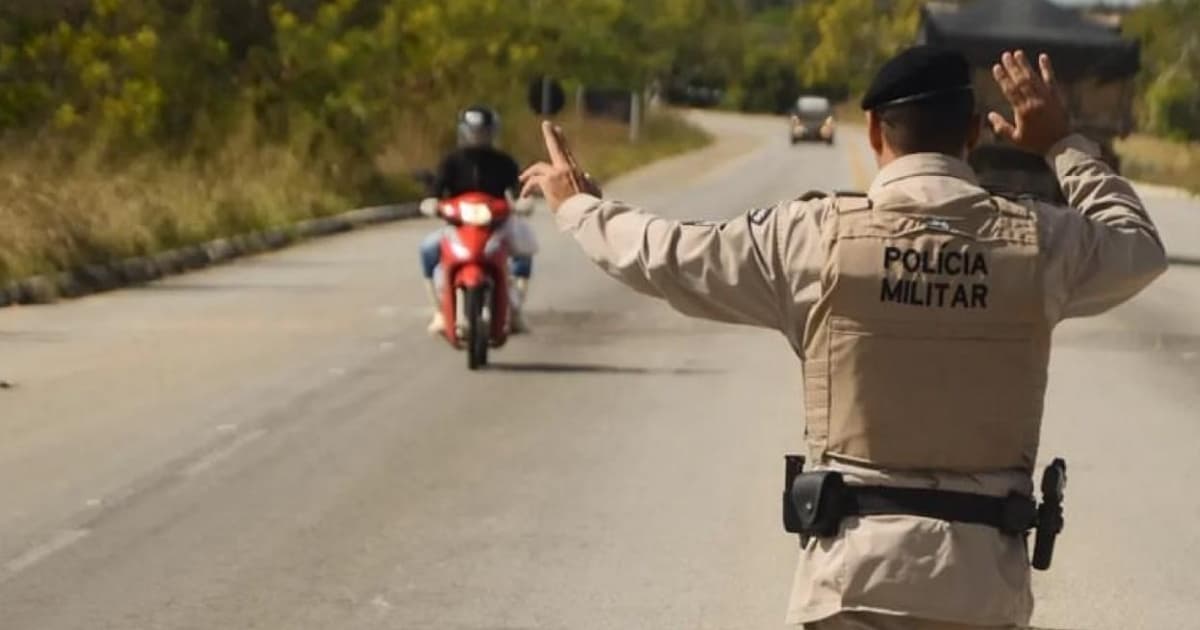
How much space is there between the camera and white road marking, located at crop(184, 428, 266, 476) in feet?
37.6

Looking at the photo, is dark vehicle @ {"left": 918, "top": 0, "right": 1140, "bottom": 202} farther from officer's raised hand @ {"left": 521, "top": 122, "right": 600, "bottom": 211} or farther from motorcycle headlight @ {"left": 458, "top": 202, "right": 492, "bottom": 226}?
officer's raised hand @ {"left": 521, "top": 122, "right": 600, "bottom": 211}

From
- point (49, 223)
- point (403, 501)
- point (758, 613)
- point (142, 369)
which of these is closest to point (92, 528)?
point (403, 501)

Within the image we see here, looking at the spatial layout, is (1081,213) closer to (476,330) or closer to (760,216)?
(760,216)

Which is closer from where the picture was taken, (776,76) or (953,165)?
(953,165)

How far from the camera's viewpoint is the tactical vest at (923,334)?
14.1ft

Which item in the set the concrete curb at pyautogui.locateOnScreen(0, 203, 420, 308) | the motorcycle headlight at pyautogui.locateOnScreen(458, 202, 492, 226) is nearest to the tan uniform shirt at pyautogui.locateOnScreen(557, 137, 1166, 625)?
the motorcycle headlight at pyautogui.locateOnScreen(458, 202, 492, 226)

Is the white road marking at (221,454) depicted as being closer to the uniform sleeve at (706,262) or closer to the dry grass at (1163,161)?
the uniform sleeve at (706,262)

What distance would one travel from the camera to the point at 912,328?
4324 mm

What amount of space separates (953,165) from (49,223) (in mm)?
18755

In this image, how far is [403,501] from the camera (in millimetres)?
10625

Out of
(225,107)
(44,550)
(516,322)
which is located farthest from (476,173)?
(225,107)

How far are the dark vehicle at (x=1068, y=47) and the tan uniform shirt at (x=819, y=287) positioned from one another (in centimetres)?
1977

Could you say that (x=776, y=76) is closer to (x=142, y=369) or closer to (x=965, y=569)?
(x=142, y=369)

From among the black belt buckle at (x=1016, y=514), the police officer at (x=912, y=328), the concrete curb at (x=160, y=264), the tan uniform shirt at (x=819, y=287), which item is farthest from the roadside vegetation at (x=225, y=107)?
the black belt buckle at (x=1016, y=514)
